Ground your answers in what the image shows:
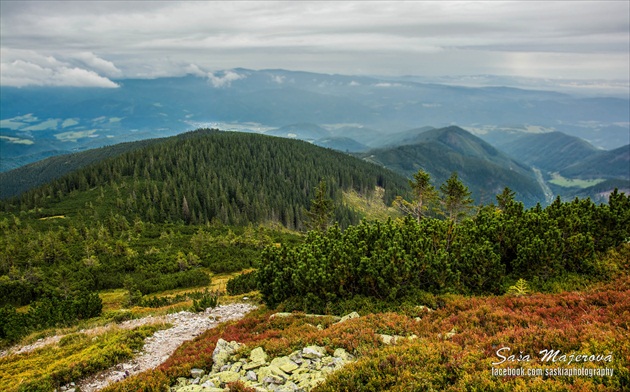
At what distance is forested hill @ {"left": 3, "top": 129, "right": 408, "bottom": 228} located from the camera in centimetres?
12662

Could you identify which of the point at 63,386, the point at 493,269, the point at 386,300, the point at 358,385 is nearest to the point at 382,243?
the point at 386,300

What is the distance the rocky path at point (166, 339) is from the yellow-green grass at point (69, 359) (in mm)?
502

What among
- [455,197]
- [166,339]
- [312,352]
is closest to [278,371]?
[312,352]

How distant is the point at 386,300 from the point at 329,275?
3341 millimetres

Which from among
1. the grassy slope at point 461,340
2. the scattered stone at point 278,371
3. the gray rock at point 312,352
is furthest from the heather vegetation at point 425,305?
the gray rock at point 312,352

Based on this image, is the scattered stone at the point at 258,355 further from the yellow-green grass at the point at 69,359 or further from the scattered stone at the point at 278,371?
the yellow-green grass at the point at 69,359

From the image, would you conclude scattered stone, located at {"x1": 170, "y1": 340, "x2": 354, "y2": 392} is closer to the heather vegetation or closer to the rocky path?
the heather vegetation

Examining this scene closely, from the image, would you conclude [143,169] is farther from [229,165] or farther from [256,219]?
[256,219]

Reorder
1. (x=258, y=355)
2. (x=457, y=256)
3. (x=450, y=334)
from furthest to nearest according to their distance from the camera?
(x=457, y=256) < (x=258, y=355) < (x=450, y=334)

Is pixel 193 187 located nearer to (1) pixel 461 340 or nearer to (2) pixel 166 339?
(2) pixel 166 339

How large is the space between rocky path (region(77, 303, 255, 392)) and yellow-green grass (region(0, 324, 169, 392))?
50cm

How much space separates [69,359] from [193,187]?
13336cm

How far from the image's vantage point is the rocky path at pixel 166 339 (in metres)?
16.0

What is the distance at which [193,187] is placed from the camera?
145 metres
